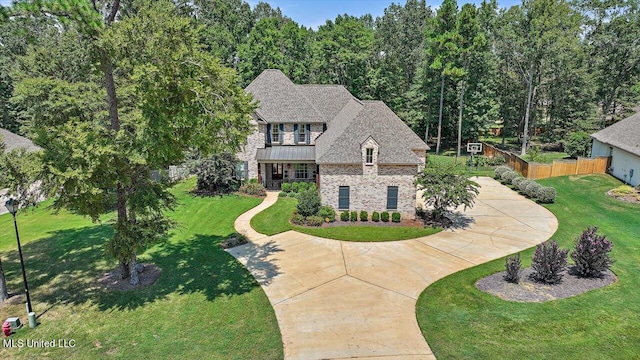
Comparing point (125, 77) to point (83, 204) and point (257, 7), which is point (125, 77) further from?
point (257, 7)

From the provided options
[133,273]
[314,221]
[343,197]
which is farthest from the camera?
[343,197]

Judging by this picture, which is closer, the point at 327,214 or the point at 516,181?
A: the point at 327,214

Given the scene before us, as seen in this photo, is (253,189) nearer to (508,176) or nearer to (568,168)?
(508,176)

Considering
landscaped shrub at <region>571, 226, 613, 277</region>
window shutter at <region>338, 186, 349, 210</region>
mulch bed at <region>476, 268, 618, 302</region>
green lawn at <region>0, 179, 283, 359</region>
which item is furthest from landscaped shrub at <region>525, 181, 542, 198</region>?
green lawn at <region>0, 179, 283, 359</region>

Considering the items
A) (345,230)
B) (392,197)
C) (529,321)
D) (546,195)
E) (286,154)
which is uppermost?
(286,154)

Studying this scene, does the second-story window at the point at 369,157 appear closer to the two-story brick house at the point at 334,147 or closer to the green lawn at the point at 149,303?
the two-story brick house at the point at 334,147

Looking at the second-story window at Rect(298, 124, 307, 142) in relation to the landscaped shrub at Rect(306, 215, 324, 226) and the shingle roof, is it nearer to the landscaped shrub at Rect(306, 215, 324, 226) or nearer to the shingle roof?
the shingle roof

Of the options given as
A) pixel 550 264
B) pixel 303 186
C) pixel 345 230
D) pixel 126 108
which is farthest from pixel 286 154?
pixel 550 264

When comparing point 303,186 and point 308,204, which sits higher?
point 303,186
